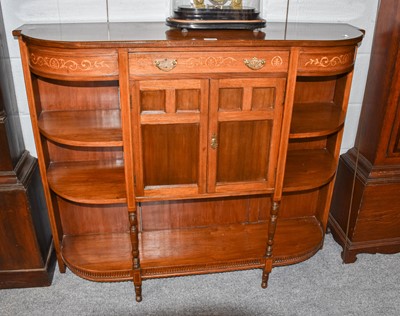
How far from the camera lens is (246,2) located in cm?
189

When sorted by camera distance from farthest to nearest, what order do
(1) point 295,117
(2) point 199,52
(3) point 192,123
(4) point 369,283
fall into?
(4) point 369,283, (1) point 295,117, (3) point 192,123, (2) point 199,52

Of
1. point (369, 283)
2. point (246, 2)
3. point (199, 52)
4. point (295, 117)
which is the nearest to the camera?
point (199, 52)

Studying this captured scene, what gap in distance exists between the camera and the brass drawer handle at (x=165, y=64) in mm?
1591

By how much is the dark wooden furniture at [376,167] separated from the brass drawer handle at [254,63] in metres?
0.70

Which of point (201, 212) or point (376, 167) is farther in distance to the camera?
point (201, 212)

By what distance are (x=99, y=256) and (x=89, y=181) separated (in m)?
0.41

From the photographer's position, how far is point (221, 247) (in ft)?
7.22

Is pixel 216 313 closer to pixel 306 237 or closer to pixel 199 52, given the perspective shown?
pixel 306 237

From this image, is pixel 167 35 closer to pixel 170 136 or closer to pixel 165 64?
pixel 165 64

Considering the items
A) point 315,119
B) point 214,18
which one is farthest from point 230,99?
point 315,119

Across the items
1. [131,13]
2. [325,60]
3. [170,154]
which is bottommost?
[170,154]

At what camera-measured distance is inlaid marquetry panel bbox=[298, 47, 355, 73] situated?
5.53 feet

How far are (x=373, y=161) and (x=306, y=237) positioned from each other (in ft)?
1.77

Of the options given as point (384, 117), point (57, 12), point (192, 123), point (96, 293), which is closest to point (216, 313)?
point (96, 293)
